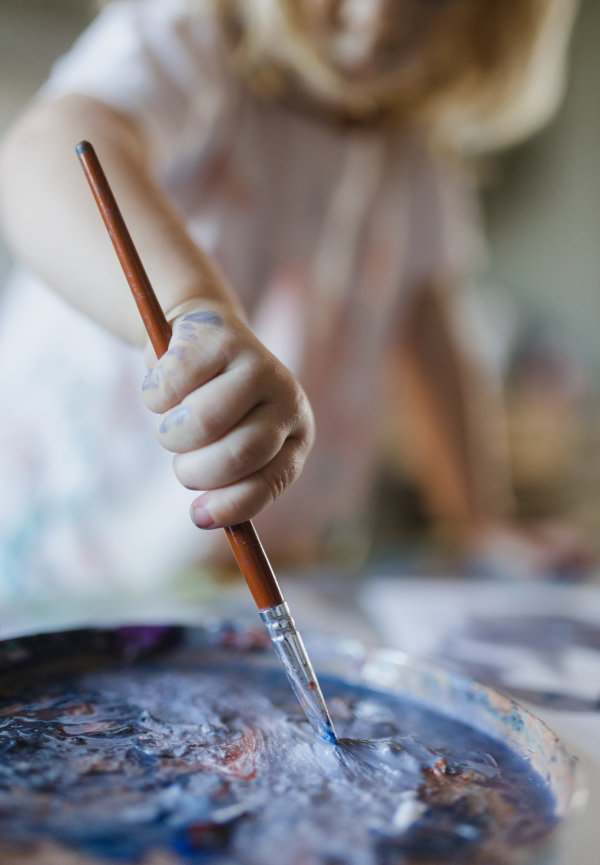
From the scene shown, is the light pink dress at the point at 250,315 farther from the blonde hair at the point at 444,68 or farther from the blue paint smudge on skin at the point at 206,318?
the blue paint smudge on skin at the point at 206,318

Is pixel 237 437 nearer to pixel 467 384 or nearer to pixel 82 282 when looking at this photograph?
pixel 82 282

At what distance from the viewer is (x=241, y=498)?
0.23m

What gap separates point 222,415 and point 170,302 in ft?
0.24

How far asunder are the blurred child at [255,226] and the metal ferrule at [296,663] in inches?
4.4

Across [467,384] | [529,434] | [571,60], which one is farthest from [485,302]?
[467,384]

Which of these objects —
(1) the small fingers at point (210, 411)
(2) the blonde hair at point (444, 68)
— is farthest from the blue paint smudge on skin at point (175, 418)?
(2) the blonde hair at point (444, 68)

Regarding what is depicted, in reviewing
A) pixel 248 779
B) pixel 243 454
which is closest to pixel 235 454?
pixel 243 454

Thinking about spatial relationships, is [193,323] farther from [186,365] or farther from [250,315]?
[250,315]

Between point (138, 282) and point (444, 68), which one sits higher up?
point (444, 68)

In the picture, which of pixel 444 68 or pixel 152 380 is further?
pixel 444 68

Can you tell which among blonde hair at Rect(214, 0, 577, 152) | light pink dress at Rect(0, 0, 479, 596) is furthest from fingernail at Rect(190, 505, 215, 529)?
blonde hair at Rect(214, 0, 577, 152)

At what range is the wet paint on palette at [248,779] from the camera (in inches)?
7.3

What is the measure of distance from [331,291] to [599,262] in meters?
1.67

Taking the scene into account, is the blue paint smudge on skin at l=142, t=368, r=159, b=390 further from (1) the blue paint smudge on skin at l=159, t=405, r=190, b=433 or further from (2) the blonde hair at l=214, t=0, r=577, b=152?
(2) the blonde hair at l=214, t=0, r=577, b=152
